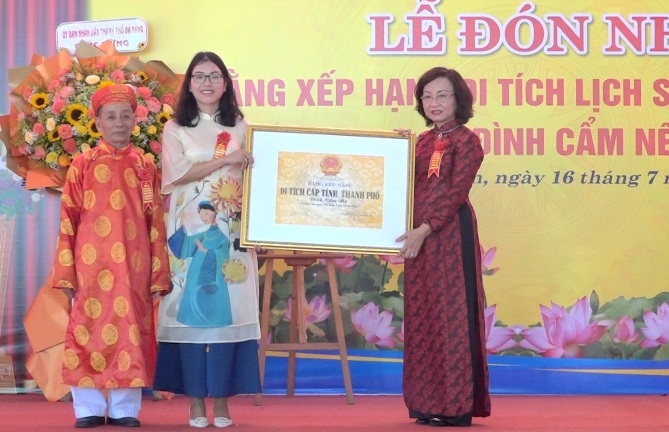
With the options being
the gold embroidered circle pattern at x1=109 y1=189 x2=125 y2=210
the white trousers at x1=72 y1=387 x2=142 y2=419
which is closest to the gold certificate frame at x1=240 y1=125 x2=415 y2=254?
the gold embroidered circle pattern at x1=109 y1=189 x2=125 y2=210

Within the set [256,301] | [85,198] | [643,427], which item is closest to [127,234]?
[85,198]

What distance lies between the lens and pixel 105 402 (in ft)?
13.7

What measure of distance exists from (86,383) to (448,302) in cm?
142

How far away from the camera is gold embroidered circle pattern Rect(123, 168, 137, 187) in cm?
419

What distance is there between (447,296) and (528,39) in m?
1.88

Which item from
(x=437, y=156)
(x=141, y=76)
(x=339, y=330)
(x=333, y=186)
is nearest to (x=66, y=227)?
(x=333, y=186)

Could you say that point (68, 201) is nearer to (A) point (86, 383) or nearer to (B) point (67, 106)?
(A) point (86, 383)

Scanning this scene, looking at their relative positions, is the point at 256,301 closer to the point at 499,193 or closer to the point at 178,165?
the point at 178,165

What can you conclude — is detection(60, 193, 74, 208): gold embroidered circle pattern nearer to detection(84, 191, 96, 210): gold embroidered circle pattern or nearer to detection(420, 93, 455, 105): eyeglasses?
detection(84, 191, 96, 210): gold embroidered circle pattern

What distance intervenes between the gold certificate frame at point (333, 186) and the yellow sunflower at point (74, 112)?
1089 millimetres

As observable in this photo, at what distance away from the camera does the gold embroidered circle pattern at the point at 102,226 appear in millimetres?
4121

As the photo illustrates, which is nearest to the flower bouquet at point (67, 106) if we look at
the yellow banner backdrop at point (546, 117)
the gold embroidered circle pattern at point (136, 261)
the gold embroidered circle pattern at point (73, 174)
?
the yellow banner backdrop at point (546, 117)

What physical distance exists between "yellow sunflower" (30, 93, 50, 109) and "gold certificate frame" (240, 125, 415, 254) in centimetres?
128

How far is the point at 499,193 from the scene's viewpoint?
557 centimetres
